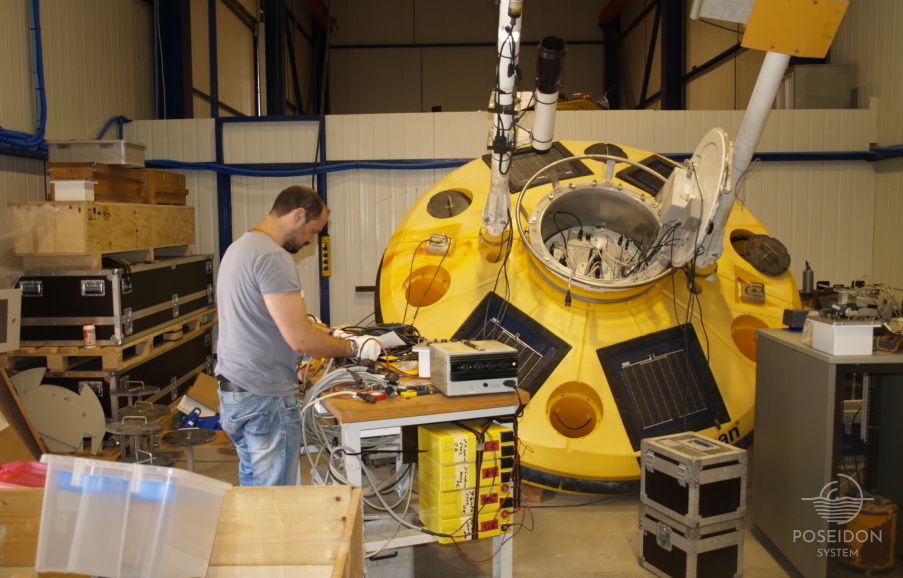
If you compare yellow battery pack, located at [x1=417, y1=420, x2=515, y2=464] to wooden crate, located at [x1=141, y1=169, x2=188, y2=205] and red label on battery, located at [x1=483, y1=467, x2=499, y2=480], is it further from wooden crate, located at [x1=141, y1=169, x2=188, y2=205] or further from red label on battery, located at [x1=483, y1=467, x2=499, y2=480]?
wooden crate, located at [x1=141, y1=169, x2=188, y2=205]

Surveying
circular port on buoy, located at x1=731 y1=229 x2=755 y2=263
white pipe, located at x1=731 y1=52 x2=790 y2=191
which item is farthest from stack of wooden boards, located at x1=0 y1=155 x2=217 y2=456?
circular port on buoy, located at x1=731 y1=229 x2=755 y2=263

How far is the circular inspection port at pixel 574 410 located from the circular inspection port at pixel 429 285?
1036mm

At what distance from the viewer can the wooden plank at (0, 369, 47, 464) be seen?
14.6 feet

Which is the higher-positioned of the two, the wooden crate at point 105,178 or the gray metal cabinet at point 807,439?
the wooden crate at point 105,178

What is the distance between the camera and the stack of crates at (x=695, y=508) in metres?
3.46

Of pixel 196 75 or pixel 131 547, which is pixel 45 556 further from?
pixel 196 75

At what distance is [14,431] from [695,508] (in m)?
4.21

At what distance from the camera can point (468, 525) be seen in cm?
310

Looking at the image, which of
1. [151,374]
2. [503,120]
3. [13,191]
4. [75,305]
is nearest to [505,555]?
[503,120]

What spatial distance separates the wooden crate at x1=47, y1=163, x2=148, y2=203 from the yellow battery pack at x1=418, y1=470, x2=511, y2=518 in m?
3.73

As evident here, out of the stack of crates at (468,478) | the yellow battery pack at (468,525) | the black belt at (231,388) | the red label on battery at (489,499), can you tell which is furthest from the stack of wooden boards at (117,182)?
the red label on battery at (489,499)

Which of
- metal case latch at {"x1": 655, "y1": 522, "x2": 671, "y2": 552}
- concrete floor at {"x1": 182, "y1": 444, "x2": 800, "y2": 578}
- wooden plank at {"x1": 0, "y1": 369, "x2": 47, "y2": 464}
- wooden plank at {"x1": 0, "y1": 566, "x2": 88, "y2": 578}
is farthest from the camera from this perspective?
wooden plank at {"x1": 0, "y1": 369, "x2": 47, "y2": 464}

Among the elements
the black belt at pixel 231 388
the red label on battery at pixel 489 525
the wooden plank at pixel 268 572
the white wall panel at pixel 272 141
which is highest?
the white wall panel at pixel 272 141

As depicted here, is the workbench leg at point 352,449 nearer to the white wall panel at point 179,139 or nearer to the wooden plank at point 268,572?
the wooden plank at point 268,572
